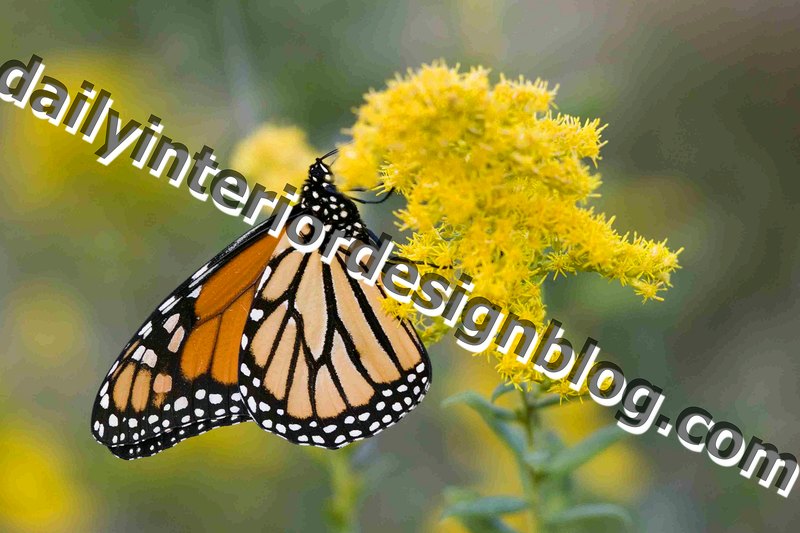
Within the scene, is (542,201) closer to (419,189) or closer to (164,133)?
(419,189)

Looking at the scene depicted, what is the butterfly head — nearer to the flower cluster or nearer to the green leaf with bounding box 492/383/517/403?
the flower cluster

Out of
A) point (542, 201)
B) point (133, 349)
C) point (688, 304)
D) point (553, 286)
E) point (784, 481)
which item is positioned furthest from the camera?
point (688, 304)

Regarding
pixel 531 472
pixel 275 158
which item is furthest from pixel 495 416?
pixel 275 158

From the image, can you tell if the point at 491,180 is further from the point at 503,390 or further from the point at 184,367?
the point at 184,367

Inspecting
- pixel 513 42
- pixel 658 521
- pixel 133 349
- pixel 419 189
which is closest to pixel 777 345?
pixel 658 521

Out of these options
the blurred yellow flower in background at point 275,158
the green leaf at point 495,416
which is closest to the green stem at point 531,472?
the green leaf at point 495,416

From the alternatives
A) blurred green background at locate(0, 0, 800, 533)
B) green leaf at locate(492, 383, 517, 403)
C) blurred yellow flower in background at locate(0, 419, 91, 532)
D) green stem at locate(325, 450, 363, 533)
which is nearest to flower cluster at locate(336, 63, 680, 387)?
green leaf at locate(492, 383, 517, 403)
